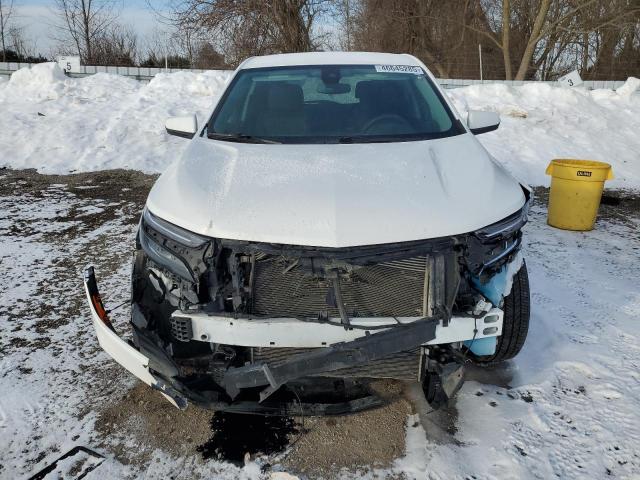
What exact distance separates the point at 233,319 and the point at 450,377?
106 centimetres

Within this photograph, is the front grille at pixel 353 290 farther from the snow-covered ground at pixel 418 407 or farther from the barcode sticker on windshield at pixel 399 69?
the barcode sticker on windshield at pixel 399 69

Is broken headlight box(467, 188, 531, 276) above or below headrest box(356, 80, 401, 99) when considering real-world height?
below

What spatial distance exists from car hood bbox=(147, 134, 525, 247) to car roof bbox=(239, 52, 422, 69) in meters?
1.22

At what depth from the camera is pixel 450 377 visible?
2.37 meters

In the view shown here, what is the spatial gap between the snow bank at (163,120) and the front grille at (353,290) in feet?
20.4

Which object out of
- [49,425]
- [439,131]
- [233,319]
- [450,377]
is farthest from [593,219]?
[49,425]

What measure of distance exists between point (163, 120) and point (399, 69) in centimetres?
715

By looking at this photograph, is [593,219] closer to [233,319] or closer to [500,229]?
[500,229]

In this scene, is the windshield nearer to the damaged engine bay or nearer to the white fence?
the damaged engine bay

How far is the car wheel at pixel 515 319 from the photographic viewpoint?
8.96 ft

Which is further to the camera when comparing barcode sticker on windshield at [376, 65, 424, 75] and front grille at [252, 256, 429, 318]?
barcode sticker on windshield at [376, 65, 424, 75]

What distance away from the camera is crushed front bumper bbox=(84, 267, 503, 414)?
2061 millimetres

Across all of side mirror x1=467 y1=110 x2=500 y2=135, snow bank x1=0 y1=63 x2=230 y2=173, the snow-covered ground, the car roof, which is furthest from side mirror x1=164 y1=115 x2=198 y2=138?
snow bank x1=0 y1=63 x2=230 y2=173

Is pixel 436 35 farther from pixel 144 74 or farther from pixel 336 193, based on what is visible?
pixel 336 193
